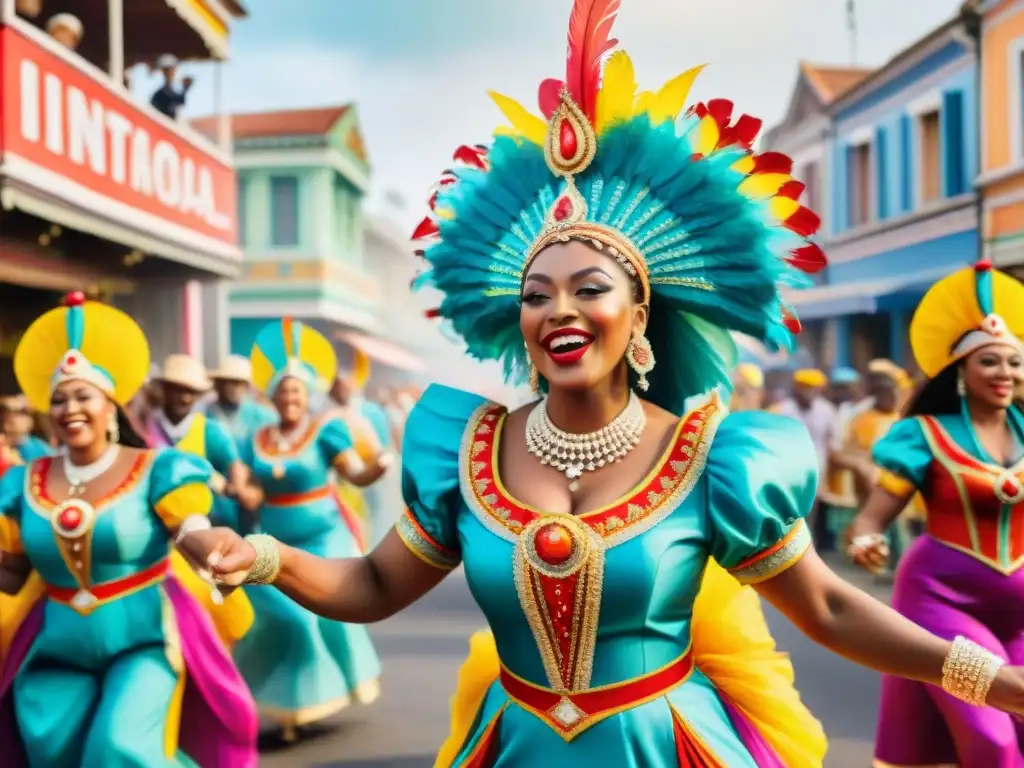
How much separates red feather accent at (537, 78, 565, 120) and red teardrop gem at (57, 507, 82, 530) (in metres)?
2.32

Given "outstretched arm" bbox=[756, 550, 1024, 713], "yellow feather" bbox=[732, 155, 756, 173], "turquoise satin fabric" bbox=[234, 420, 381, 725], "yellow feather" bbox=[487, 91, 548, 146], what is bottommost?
"turquoise satin fabric" bbox=[234, 420, 381, 725]

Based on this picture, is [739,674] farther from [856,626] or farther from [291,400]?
[291,400]

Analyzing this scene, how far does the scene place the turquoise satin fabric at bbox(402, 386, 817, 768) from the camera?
2.38 meters

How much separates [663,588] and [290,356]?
16.5 feet

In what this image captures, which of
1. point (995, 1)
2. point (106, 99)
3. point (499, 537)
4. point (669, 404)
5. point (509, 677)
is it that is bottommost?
point (509, 677)

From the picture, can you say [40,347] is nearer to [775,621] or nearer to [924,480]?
[924,480]

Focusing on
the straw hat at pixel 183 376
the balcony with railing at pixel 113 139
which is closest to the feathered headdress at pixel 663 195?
the straw hat at pixel 183 376

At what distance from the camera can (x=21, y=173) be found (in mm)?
9797

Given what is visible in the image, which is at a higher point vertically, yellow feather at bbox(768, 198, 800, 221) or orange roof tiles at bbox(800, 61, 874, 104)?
orange roof tiles at bbox(800, 61, 874, 104)

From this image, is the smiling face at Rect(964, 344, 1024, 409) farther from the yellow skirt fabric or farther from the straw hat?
the straw hat

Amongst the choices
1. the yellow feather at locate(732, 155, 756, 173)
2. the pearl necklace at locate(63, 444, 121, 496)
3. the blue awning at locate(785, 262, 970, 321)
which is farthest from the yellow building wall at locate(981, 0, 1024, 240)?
the yellow feather at locate(732, 155, 756, 173)

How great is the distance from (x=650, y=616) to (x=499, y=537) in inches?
14.2

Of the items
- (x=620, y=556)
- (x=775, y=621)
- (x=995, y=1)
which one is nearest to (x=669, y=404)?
(x=620, y=556)

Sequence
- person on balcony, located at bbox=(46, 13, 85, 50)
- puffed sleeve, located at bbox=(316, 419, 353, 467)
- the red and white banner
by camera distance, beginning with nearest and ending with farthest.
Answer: puffed sleeve, located at bbox=(316, 419, 353, 467), the red and white banner, person on balcony, located at bbox=(46, 13, 85, 50)
